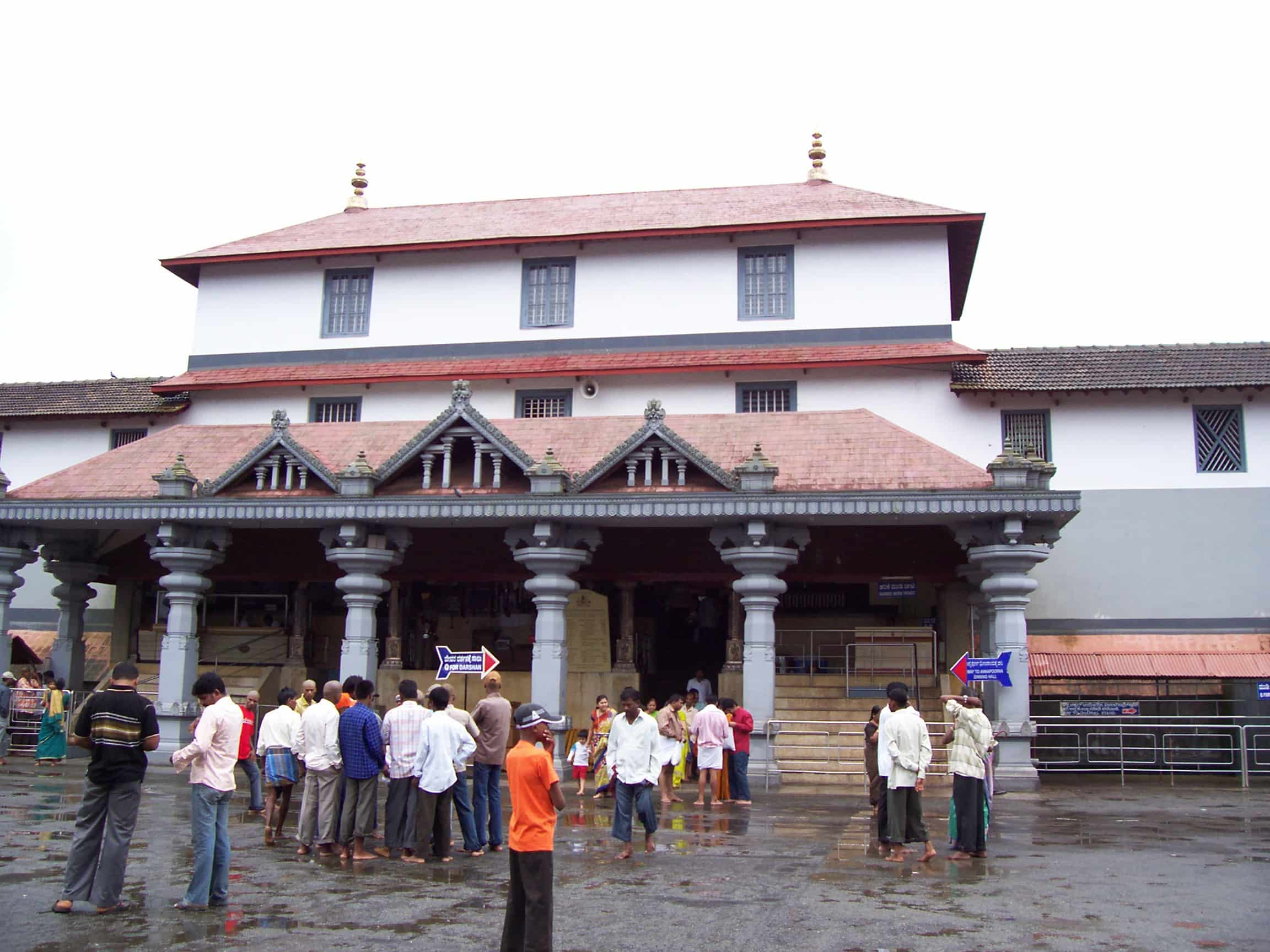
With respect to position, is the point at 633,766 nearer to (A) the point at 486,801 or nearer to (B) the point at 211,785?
(A) the point at 486,801

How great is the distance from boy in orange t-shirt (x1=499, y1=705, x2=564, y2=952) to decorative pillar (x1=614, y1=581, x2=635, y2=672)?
49.4 ft

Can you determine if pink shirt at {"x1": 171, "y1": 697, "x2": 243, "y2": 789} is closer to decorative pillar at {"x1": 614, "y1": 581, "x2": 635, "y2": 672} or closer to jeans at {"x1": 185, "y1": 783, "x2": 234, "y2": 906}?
jeans at {"x1": 185, "y1": 783, "x2": 234, "y2": 906}

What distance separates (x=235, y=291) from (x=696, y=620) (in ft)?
45.5

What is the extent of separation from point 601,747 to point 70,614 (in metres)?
13.1

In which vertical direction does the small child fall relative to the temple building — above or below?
below

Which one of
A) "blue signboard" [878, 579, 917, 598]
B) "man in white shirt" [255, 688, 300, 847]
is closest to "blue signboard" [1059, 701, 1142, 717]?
"blue signboard" [878, 579, 917, 598]

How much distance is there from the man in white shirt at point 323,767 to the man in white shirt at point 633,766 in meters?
2.84

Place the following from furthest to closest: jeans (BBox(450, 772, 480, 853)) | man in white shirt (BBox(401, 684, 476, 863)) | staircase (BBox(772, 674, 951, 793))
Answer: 1. staircase (BBox(772, 674, 951, 793))
2. jeans (BBox(450, 772, 480, 853))
3. man in white shirt (BBox(401, 684, 476, 863))

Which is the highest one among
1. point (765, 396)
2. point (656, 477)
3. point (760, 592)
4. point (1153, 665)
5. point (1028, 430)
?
point (765, 396)

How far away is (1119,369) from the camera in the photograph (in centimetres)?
2456

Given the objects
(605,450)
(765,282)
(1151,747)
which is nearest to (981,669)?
(1151,747)

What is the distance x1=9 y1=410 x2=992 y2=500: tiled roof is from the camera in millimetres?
19812

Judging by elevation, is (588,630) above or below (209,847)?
above

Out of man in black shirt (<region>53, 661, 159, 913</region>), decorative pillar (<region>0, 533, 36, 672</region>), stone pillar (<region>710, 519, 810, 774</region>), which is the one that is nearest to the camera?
man in black shirt (<region>53, 661, 159, 913</region>)
